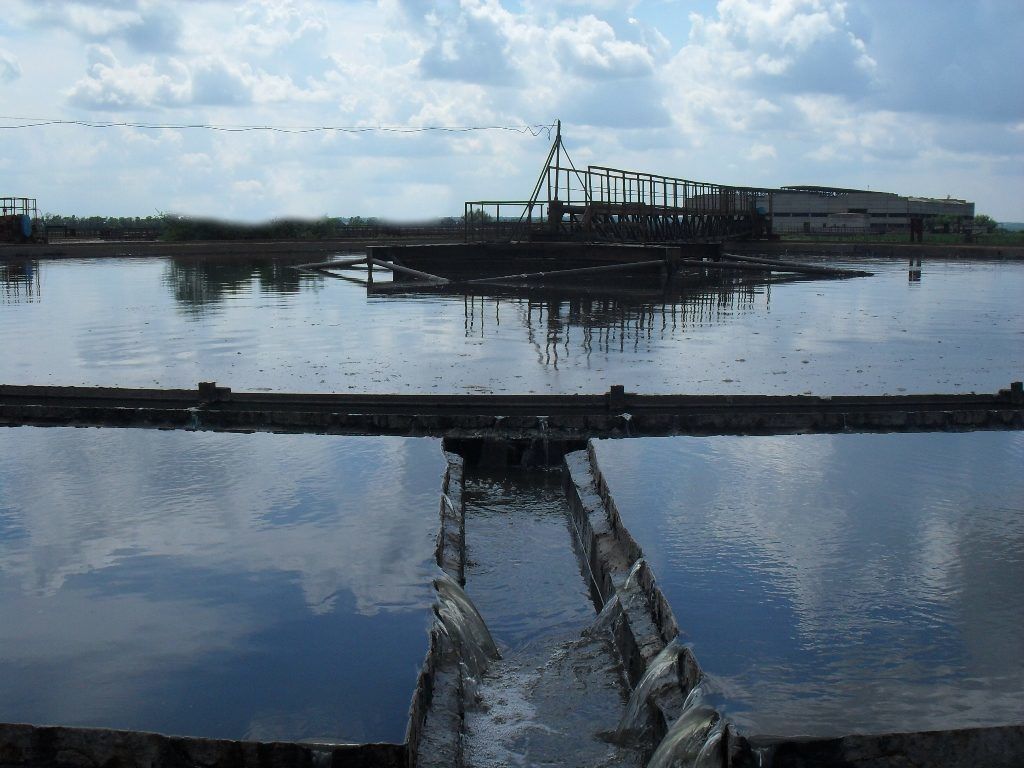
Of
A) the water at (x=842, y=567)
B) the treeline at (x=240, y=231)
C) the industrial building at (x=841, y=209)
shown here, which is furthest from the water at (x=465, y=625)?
the industrial building at (x=841, y=209)

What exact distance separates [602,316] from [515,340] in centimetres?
384

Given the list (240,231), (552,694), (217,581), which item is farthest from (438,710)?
(240,231)

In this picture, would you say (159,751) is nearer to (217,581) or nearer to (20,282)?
(217,581)

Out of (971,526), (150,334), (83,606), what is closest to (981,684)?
(971,526)

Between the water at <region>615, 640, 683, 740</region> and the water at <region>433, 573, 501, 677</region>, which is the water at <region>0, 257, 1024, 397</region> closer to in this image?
the water at <region>433, 573, 501, 677</region>

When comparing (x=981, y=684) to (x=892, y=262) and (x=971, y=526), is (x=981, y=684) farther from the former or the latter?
(x=892, y=262)

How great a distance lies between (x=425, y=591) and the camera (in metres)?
5.50

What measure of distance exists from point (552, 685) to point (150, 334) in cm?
1233

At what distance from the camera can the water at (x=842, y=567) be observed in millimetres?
4355

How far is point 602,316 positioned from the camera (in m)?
18.3

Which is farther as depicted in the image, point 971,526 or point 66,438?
point 66,438

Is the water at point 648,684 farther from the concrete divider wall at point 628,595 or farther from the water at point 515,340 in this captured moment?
the water at point 515,340

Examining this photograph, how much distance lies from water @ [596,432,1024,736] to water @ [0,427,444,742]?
147 cm

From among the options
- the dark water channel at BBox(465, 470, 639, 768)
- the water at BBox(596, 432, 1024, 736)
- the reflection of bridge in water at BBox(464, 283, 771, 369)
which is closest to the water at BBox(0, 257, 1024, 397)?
the reflection of bridge in water at BBox(464, 283, 771, 369)
